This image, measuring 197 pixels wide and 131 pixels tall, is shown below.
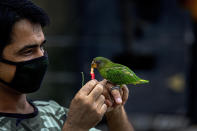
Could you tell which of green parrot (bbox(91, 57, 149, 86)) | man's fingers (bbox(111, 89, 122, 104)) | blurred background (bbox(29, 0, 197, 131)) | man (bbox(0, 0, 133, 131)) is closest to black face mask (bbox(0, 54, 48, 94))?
man (bbox(0, 0, 133, 131))

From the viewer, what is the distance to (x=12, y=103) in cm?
289

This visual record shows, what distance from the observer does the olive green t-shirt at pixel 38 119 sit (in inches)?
106

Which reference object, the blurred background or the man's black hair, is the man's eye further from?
the blurred background

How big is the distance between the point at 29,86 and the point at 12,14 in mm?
558

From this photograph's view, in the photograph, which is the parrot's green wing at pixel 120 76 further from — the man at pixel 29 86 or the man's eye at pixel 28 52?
the man's eye at pixel 28 52

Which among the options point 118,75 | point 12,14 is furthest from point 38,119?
point 12,14

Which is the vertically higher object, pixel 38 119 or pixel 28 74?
pixel 28 74

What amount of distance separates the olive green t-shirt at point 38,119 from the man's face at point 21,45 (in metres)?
0.29

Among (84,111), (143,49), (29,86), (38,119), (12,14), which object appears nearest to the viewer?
(84,111)

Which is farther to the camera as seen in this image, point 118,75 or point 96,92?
point 118,75

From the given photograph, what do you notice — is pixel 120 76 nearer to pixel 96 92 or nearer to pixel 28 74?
pixel 96 92

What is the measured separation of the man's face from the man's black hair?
0.10 ft

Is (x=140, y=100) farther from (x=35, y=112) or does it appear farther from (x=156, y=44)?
(x=35, y=112)

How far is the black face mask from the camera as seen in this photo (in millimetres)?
2885
